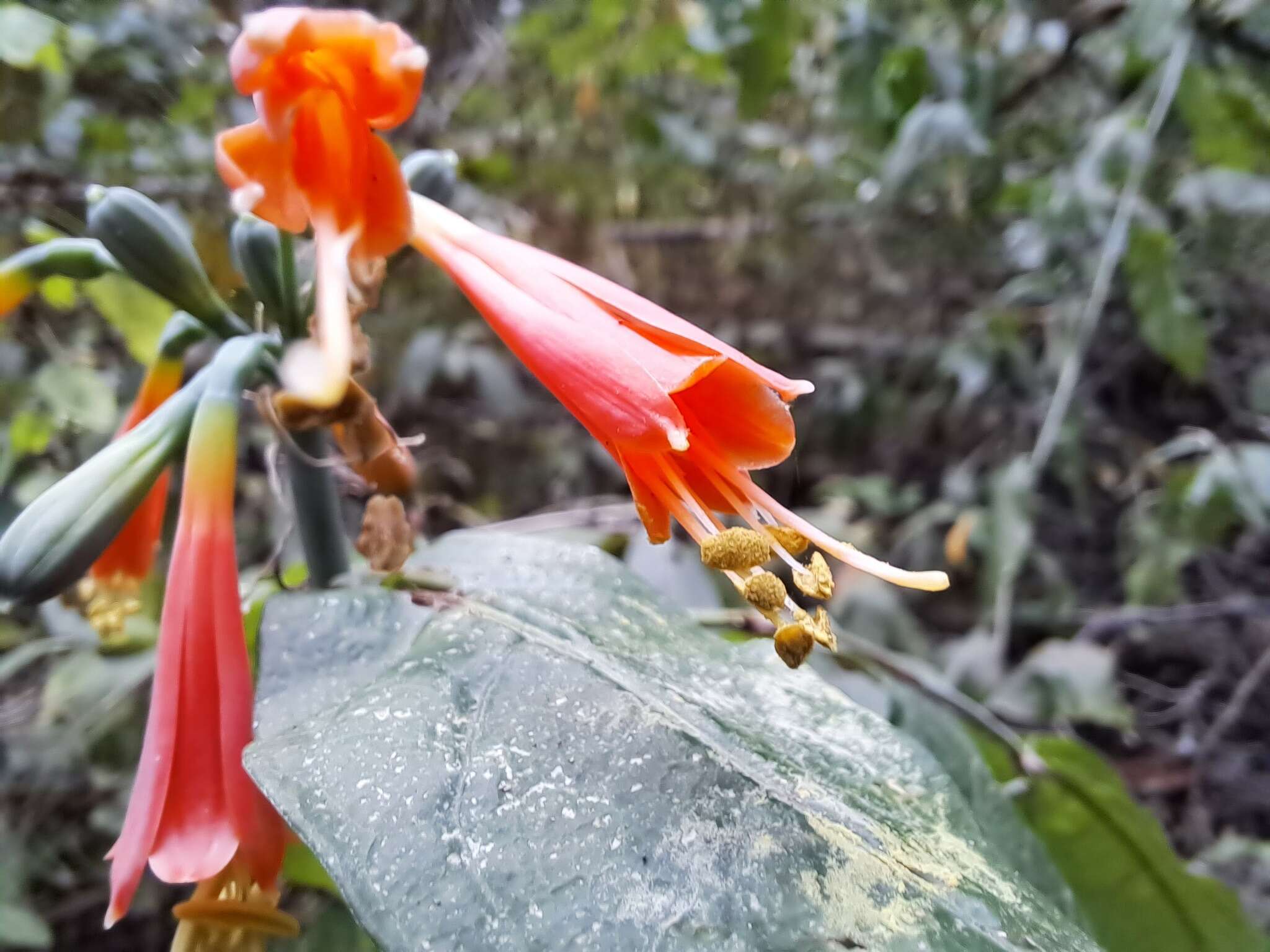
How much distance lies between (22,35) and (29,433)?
345 mm

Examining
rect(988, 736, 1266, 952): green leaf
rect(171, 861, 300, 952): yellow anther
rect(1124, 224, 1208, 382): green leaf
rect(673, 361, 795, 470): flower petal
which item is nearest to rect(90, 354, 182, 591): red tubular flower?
rect(171, 861, 300, 952): yellow anther

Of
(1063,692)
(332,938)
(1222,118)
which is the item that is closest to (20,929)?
(332,938)

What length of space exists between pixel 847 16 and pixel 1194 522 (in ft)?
2.35

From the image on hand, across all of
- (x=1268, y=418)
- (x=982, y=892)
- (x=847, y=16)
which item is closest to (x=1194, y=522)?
(x=1268, y=418)

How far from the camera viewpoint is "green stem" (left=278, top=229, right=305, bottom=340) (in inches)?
15.8

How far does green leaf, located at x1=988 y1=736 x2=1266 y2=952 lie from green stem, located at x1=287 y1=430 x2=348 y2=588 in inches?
17.8

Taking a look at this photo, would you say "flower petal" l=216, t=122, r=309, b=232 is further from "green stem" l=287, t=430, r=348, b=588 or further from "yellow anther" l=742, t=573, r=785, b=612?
"yellow anther" l=742, t=573, r=785, b=612

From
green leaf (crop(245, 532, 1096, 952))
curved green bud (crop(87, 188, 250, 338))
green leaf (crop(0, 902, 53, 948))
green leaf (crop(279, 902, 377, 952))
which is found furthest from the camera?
green leaf (crop(0, 902, 53, 948))

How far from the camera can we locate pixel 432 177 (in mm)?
466

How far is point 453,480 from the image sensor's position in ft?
5.22

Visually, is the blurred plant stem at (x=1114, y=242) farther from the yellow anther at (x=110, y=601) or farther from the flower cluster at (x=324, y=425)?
the yellow anther at (x=110, y=601)

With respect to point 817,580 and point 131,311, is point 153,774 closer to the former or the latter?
point 817,580

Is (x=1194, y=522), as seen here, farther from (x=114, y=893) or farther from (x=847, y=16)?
(x=114, y=893)

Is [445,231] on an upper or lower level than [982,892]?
upper
